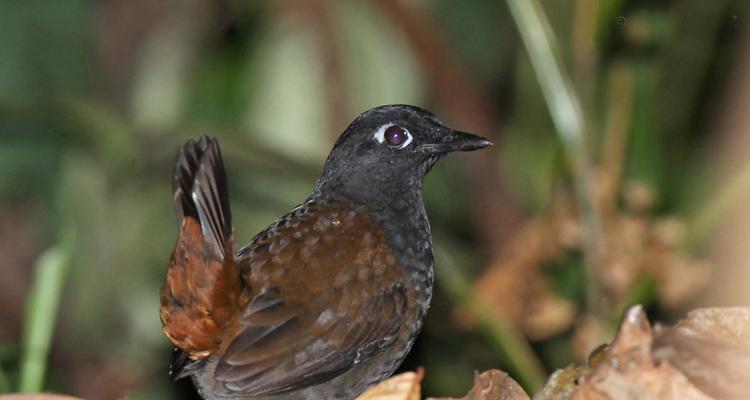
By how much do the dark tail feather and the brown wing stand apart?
22cm

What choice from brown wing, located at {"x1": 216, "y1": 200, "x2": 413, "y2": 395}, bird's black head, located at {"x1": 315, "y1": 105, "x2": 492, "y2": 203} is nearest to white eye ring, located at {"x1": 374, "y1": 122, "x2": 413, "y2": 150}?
bird's black head, located at {"x1": 315, "y1": 105, "x2": 492, "y2": 203}

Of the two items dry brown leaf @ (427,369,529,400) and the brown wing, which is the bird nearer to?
the brown wing

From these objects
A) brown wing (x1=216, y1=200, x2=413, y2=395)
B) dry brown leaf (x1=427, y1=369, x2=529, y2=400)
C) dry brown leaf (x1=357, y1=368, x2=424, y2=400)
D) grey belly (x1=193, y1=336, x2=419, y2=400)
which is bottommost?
dry brown leaf (x1=427, y1=369, x2=529, y2=400)

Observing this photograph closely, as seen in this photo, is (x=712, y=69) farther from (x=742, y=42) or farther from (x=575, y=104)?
(x=575, y=104)

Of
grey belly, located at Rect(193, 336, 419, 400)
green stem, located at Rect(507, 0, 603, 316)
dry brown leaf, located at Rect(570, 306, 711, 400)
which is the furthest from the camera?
green stem, located at Rect(507, 0, 603, 316)

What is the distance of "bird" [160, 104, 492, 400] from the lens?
3.18 metres

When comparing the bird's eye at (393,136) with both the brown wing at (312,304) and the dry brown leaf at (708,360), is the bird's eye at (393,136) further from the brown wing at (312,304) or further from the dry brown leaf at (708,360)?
the dry brown leaf at (708,360)

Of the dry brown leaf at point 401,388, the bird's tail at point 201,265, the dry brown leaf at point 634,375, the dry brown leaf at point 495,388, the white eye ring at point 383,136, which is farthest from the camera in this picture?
the white eye ring at point 383,136

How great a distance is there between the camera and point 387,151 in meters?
3.73

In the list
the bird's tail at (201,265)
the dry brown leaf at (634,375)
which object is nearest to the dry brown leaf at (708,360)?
the dry brown leaf at (634,375)

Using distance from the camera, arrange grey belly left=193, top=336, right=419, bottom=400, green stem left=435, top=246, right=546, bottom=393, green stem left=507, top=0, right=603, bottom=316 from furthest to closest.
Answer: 1. green stem left=507, top=0, right=603, bottom=316
2. green stem left=435, top=246, right=546, bottom=393
3. grey belly left=193, top=336, right=419, bottom=400

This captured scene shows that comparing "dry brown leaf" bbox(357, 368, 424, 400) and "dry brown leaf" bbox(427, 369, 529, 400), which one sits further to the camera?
"dry brown leaf" bbox(427, 369, 529, 400)

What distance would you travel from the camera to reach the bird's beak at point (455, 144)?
3580 mm

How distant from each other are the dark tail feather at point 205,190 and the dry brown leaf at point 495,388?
806mm
